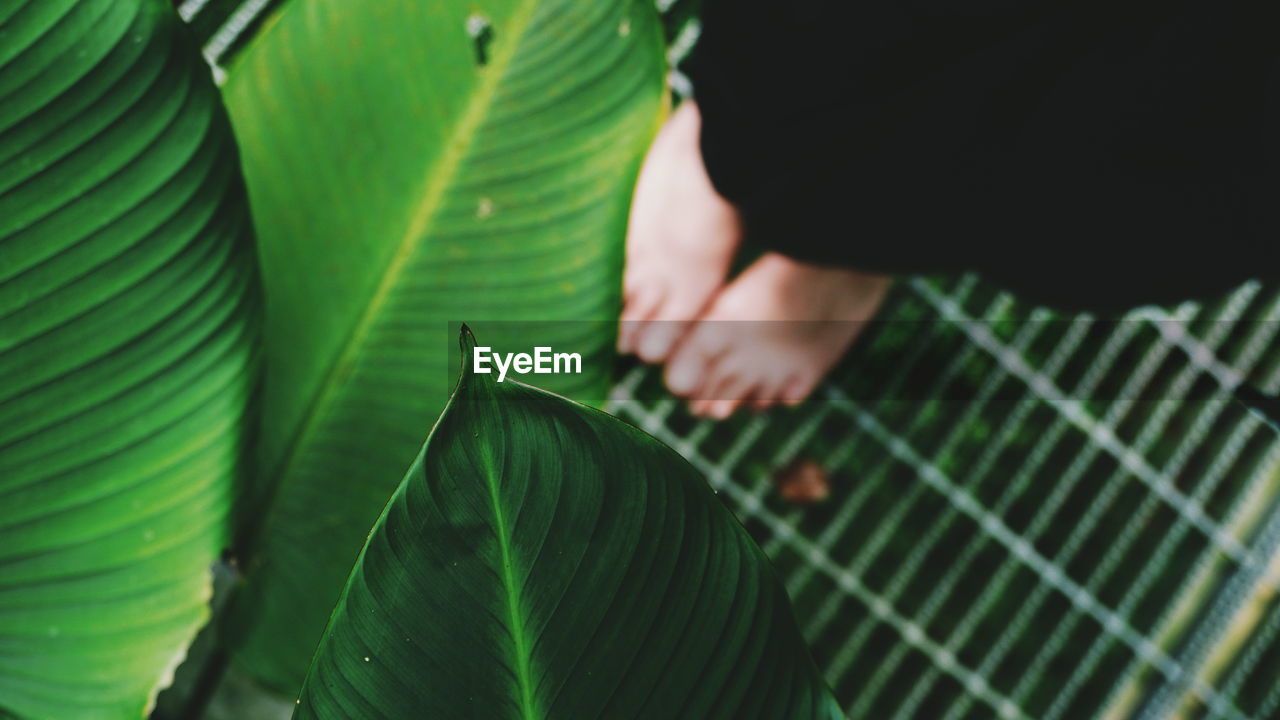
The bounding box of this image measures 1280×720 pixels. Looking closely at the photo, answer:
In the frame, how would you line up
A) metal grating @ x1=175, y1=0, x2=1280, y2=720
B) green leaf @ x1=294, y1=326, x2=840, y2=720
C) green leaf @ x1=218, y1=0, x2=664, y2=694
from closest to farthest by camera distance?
green leaf @ x1=294, y1=326, x2=840, y2=720, green leaf @ x1=218, y1=0, x2=664, y2=694, metal grating @ x1=175, y1=0, x2=1280, y2=720

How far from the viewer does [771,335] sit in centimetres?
76

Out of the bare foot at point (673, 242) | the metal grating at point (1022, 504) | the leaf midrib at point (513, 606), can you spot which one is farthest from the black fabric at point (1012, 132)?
the leaf midrib at point (513, 606)

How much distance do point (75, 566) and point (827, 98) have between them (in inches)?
19.6

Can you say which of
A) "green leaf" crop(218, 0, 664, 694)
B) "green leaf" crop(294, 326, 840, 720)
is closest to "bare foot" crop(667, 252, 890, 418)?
"green leaf" crop(218, 0, 664, 694)

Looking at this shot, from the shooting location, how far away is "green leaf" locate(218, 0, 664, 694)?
18.7 inches

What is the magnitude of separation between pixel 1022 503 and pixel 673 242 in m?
0.50

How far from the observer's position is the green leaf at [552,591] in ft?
0.95

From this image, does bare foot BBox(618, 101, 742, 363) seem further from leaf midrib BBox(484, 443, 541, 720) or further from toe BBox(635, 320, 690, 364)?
leaf midrib BBox(484, 443, 541, 720)

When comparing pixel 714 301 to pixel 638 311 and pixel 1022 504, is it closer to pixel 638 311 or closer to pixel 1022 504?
pixel 638 311

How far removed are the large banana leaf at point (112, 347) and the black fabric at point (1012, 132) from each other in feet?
1.08

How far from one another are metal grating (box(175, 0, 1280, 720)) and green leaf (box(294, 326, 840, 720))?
1.74 ft

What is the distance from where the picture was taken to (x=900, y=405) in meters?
0.88

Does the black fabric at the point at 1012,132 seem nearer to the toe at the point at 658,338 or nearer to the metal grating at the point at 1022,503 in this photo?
the toe at the point at 658,338

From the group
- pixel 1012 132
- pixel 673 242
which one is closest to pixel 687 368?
pixel 673 242
